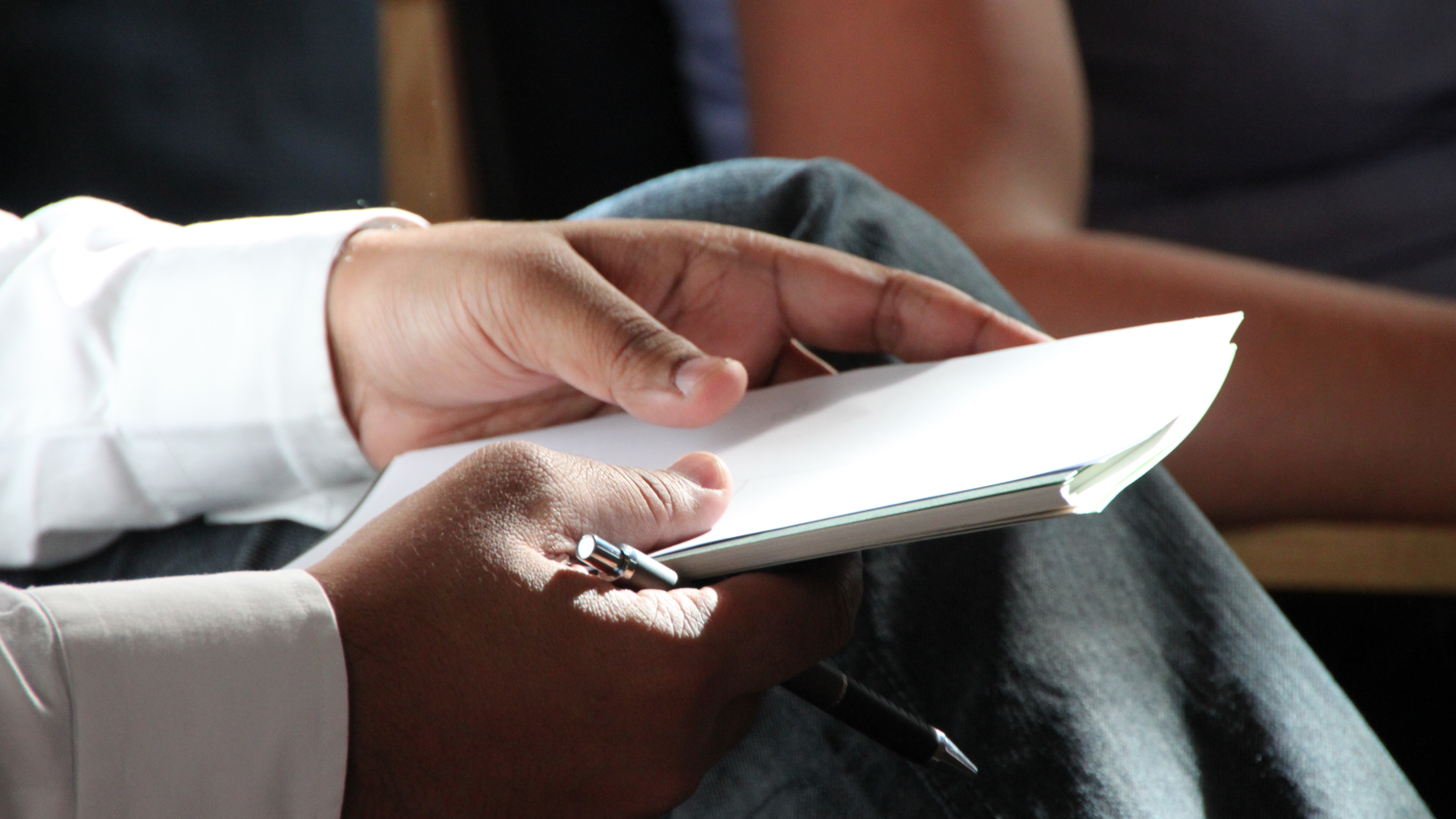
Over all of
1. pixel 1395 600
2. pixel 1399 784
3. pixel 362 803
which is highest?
pixel 362 803

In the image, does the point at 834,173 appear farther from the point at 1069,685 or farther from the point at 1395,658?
the point at 1395,658

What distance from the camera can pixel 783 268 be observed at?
1.63ft

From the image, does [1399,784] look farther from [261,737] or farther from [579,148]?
[579,148]

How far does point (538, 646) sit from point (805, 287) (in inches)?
9.7

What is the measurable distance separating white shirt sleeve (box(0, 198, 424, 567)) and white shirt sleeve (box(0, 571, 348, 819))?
22 cm

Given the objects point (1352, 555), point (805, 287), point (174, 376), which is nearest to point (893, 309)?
point (805, 287)

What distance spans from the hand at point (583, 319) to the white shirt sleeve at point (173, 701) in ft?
0.58

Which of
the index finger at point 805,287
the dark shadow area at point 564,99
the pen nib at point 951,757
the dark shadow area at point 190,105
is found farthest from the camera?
the dark shadow area at point 564,99

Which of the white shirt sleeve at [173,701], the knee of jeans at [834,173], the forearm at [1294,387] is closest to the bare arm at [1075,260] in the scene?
the forearm at [1294,387]

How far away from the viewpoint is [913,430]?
38cm

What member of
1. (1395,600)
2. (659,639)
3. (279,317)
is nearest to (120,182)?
(279,317)

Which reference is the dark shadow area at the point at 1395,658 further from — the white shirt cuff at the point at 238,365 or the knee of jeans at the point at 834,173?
the white shirt cuff at the point at 238,365

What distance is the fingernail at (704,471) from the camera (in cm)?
37

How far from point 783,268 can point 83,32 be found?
0.64m
